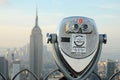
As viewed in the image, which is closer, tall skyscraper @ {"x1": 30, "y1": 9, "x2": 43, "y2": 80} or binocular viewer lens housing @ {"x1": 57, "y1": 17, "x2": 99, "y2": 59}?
binocular viewer lens housing @ {"x1": 57, "y1": 17, "x2": 99, "y2": 59}

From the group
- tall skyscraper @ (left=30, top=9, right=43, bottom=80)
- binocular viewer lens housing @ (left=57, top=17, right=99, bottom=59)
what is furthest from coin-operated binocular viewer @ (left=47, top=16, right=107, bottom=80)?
tall skyscraper @ (left=30, top=9, right=43, bottom=80)

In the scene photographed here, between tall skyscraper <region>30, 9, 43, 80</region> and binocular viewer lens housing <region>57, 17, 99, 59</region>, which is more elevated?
binocular viewer lens housing <region>57, 17, 99, 59</region>

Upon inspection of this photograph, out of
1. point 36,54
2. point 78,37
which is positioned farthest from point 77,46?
point 36,54

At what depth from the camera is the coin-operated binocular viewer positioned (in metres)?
6.81

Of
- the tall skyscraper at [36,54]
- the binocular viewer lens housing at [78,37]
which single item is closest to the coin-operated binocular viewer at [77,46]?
the binocular viewer lens housing at [78,37]

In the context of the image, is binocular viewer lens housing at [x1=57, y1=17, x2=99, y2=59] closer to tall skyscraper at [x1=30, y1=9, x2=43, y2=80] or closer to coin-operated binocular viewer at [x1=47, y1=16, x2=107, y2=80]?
coin-operated binocular viewer at [x1=47, y1=16, x2=107, y2=80]

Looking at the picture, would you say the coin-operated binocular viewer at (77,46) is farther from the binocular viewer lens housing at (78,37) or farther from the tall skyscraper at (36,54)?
the tall skyscraper at (36,54)

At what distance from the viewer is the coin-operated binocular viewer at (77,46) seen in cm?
681

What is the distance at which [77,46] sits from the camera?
6.85m

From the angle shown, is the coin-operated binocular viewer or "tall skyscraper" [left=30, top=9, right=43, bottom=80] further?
"tall skyscraper" [left=30, top=9, right=43, bottom=80]

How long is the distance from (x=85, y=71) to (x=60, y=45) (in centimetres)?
64

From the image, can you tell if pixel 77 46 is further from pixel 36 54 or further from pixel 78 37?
pixel 36 54

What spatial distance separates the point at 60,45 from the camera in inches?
269

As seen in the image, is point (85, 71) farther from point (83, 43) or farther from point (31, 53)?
point (31, 53)
